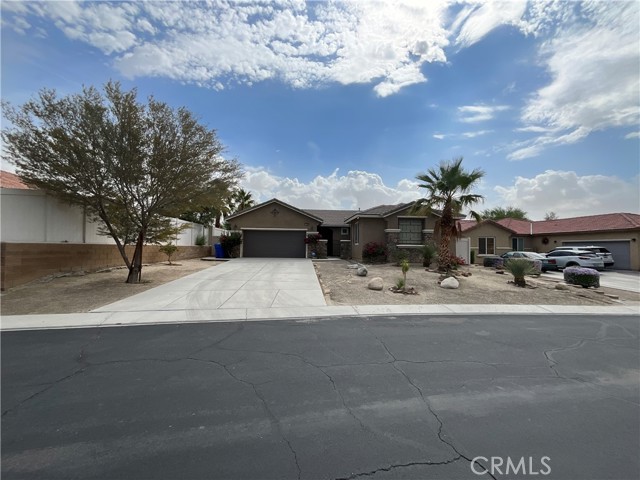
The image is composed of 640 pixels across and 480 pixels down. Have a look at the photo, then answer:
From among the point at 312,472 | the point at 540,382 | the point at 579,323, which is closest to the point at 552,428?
the point at 540,382

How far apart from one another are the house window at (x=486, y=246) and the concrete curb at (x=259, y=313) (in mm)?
19993

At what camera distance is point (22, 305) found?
353 inches

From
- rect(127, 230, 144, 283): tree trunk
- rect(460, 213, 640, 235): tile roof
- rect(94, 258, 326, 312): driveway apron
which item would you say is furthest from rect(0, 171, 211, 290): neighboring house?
rect(460, 213, 640, 235): tile roof

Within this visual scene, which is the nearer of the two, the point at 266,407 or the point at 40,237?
the point at 266,407

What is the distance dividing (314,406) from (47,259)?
44.1ft

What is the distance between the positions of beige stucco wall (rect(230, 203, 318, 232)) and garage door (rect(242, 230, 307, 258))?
52cm

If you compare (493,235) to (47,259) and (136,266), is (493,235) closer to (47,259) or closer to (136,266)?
Result: (136,266)

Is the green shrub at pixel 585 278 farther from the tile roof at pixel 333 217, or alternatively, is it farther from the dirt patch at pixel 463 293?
the tile roof at pixel 333 217

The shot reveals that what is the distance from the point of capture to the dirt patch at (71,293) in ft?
28.7

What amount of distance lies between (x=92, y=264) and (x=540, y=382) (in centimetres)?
1706

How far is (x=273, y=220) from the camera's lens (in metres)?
26.6

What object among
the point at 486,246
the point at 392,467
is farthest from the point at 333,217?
the point at 392,467

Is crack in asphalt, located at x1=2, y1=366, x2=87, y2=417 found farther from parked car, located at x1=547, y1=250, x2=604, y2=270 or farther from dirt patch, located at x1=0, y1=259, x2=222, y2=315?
parked car, located at x1=547, y1=250, x2=604, y2=270

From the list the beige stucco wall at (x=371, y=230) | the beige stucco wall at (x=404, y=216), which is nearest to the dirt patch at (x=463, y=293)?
the beige stucco wall at (x=404, y=216)
